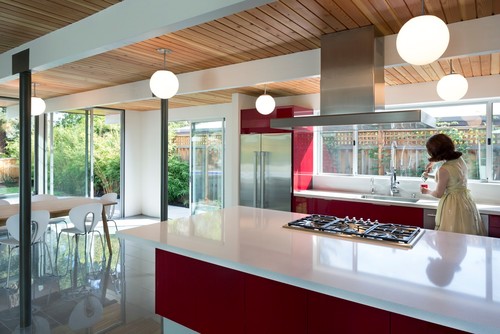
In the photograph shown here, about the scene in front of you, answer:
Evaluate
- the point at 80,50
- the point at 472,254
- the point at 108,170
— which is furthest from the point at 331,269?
the point at 108,170

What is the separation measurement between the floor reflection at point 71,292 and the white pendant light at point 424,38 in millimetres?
2697

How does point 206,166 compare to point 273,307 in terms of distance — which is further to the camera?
point 206,166

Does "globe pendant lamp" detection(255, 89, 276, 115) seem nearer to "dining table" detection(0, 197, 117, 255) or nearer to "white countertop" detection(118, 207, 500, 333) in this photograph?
"white countertop" detection(118, 207, 500, 333)

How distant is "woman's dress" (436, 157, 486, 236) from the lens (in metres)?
2.86

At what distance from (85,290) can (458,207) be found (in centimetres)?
367

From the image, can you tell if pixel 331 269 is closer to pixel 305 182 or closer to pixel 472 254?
pixel 472 254

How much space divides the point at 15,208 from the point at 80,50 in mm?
3008

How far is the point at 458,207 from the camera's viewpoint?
9.39ft

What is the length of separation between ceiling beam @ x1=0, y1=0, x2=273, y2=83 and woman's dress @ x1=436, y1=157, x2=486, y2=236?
7.25 feet

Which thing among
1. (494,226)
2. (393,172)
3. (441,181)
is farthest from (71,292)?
(494,226)

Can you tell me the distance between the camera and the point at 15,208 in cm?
453

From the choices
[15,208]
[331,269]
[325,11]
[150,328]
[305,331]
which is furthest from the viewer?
[15,208]

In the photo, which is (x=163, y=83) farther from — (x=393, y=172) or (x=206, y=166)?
(x=206, y=166)

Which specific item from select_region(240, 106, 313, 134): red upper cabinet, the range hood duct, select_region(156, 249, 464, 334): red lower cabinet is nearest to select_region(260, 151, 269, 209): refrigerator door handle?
select_region(240, 106, 313, 134): red upper cabinet
